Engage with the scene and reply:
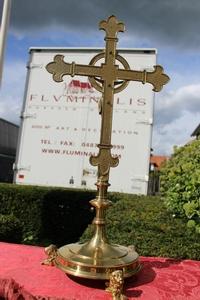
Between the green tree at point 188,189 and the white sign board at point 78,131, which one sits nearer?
the green tree at point 188,189

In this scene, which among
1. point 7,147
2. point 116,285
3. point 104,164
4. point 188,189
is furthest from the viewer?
point 7,147

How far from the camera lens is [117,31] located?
7.35 feet

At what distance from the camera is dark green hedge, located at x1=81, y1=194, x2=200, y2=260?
10.3ft

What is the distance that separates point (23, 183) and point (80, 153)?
4.79 feet

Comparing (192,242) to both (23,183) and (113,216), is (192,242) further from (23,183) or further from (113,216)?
(23,183)

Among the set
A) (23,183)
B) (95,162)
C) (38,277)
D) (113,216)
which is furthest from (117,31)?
(23,183)

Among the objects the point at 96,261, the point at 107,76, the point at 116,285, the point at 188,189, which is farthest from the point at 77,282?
the point at 188,189

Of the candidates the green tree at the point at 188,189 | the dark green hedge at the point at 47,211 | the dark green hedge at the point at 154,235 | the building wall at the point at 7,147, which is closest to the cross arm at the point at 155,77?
the dark green hedge at the point at 154,235

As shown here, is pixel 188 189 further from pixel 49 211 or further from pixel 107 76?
pixel 49 211

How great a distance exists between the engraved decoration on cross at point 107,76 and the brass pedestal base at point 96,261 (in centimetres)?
36

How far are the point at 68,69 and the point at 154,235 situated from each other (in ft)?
5.88

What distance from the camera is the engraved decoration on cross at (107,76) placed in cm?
210

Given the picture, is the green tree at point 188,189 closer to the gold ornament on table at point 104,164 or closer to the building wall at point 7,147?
the gold ornament on table at point 104,164

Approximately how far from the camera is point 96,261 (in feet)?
6.31
